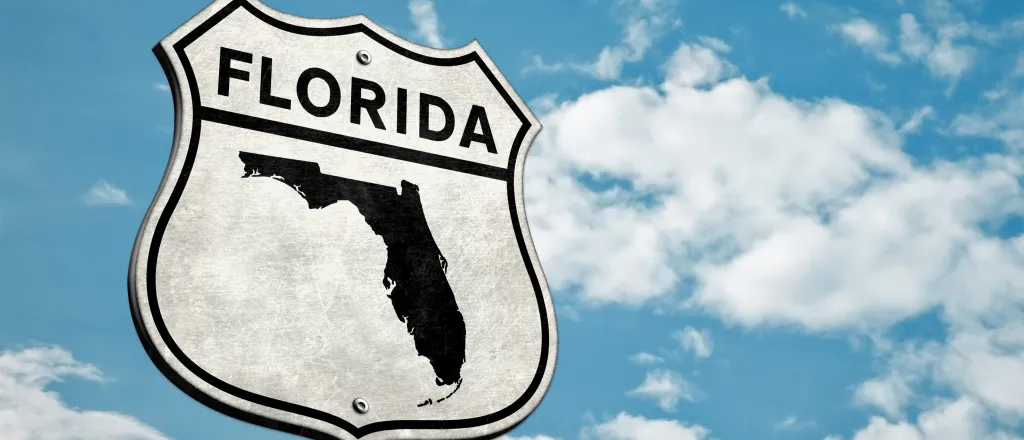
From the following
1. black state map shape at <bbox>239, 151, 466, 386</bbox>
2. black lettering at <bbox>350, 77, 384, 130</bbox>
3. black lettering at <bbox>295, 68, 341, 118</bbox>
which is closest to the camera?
black state map shape at <bbox>239, 151, 466, 386</bbox>

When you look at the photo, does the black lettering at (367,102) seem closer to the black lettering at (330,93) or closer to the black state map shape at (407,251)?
the black lettering at (330,93)

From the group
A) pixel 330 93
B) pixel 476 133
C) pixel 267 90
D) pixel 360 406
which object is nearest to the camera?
pixel 360 406

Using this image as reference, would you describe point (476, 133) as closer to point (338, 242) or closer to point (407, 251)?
point (407, 251)

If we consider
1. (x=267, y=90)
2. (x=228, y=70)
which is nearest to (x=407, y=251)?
(x=267, y=90)

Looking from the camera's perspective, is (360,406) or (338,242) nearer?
(360,406)

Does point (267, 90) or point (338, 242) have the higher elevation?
point (267, 90)

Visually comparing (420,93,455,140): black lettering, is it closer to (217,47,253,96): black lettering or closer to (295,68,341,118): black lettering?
(295,68,341,118): black lettering

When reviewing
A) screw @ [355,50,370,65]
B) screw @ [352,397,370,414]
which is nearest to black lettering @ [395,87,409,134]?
screw @ [355,50,370,65]

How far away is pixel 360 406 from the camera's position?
461 cm

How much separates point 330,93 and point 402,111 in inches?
14.1

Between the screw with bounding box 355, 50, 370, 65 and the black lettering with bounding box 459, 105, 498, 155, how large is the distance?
0.56 metres

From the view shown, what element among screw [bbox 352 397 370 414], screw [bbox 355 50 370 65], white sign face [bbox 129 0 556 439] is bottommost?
screw [bbox 352 397 370 414]

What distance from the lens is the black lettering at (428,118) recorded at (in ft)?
17.6

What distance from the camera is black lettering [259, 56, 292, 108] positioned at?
16.3ft
